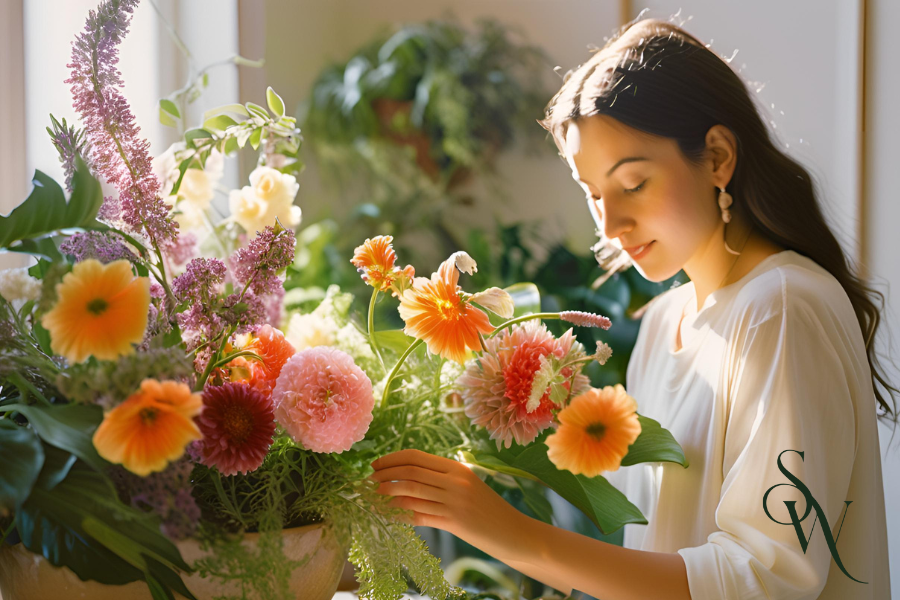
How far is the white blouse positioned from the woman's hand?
0.20 m

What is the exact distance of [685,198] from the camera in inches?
29.6

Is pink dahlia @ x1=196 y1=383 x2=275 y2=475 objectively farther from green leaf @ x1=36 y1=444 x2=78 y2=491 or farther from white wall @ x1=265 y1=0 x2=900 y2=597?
white wall @ x1=265 y1=0 x2=900 y2=597

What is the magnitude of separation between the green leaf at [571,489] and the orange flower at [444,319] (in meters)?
0.13

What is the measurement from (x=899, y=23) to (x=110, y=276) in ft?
4.10

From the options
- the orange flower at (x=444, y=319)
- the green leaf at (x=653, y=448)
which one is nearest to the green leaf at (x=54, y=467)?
the orange flower at (x=444, y=319)

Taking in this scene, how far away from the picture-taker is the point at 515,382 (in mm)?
512

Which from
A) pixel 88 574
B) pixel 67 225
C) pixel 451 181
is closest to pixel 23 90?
pixel 67 225

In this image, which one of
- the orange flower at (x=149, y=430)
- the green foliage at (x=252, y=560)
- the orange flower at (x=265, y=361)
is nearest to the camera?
the orange flower at (x=149, y=430)

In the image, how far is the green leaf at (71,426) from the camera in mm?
372

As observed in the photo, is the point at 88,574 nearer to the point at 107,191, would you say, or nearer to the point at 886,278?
the point at 107,191

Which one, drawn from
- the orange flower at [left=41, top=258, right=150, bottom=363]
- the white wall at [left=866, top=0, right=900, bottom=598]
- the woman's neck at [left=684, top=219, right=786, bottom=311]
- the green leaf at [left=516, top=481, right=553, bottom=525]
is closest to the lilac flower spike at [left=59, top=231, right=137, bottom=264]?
the orange flower at [left=41, top=258, right=150, bottom=363]

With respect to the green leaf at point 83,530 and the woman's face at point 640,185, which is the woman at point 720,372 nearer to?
the woman's face at point 640,185

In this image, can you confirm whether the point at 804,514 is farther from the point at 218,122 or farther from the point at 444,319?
the point at 218,122

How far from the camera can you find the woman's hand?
0.58 m
